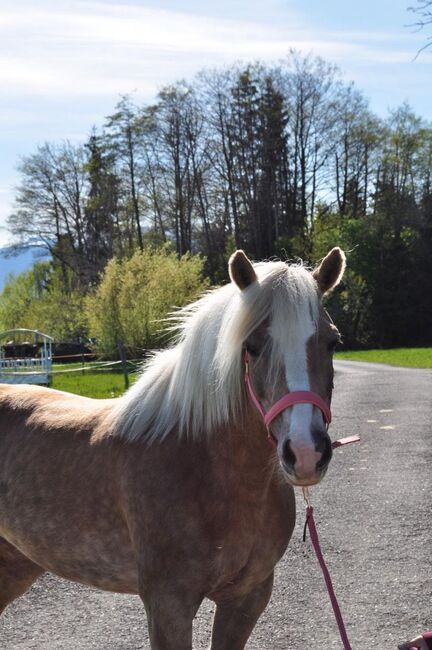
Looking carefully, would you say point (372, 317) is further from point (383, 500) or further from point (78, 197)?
point (383, 500)

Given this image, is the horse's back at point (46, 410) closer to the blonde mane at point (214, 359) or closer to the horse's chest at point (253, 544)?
the blonde mane at point (214, 359)

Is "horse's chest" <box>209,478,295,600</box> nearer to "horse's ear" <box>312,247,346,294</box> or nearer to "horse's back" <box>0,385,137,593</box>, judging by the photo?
"horse's back" <box>0,385,137,593</box>

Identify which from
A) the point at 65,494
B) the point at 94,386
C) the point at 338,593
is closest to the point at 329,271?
the point at 65,494

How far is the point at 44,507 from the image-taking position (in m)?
3.17

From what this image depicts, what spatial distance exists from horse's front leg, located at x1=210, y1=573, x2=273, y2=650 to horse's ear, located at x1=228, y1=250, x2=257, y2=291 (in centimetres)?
117

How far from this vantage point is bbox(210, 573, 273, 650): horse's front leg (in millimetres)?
3010

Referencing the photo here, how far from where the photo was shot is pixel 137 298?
3206cm

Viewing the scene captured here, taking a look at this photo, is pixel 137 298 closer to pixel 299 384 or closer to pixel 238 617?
pixel 238 617

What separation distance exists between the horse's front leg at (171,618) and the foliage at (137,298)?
2684cm

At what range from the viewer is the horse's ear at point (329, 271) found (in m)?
2.98

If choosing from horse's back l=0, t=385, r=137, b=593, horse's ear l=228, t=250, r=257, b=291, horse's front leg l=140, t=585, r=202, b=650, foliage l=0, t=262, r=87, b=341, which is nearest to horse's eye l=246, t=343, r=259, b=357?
horse's ear l=228, t=250, r=257, b=291

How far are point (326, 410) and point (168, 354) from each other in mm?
899

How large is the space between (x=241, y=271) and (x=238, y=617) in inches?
53.2

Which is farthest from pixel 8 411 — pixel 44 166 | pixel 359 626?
pixel 44 166
